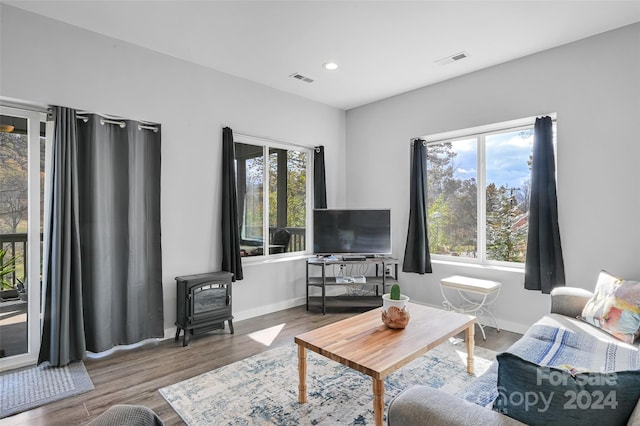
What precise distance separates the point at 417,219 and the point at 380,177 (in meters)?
0.89

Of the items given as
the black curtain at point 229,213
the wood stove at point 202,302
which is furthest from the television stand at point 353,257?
the wood stove at point 202,302

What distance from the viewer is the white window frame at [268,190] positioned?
4312 millimetres

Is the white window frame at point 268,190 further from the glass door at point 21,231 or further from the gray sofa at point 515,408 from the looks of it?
the gray sofa at point 515,408

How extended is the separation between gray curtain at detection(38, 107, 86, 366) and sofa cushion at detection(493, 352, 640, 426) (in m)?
3.20

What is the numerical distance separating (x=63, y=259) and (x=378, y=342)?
2.58 metres

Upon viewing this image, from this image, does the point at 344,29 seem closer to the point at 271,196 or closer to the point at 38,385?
the point at 271,196

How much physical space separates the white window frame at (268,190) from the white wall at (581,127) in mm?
1870

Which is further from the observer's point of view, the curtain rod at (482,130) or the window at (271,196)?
the window at (271,196)

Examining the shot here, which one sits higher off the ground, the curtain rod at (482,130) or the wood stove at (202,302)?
the curtain rod at (482,130)

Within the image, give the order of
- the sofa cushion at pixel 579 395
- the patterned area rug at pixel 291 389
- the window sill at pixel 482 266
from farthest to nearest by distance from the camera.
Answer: the window sill at pixel 482 266
the patterned area rug at pixel 291 389
the sofa cushion at pixel 579 395

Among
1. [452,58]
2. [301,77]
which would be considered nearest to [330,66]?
[301,77]

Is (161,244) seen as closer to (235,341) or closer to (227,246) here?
(227,246)

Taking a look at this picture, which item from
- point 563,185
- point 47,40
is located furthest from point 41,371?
point 563,185

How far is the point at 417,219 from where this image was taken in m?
4.39
